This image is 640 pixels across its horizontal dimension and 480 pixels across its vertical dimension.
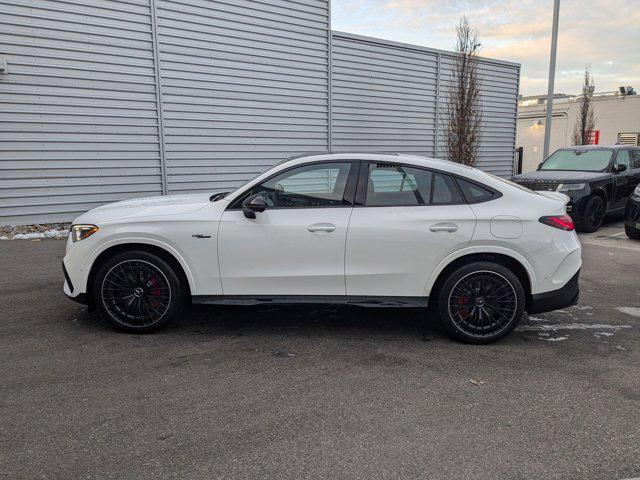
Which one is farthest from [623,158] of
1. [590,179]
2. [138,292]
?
[138,292]

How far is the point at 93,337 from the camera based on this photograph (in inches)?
180

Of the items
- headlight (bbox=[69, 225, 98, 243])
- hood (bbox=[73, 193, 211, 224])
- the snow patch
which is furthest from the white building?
headlight (bbox=[69, 225, 98, 243])

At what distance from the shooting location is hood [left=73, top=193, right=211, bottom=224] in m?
4.57

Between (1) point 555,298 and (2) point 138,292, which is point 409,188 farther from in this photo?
(2) point 138,292

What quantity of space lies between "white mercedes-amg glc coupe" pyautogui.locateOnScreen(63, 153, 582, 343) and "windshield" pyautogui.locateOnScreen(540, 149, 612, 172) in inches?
315

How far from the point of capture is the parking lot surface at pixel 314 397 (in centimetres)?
280

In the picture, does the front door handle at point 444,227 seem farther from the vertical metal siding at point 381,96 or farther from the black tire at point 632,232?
the vertical metal siding at point 381,96

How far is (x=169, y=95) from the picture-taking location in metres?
11.2

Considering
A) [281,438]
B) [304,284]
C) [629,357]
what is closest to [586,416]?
[629,357]

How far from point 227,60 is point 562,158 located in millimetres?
8150

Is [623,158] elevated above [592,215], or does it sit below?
above

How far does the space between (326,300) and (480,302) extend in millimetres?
1326

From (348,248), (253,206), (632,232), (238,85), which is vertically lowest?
(632,232)

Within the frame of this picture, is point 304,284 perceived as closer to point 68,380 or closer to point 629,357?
point 68,380
